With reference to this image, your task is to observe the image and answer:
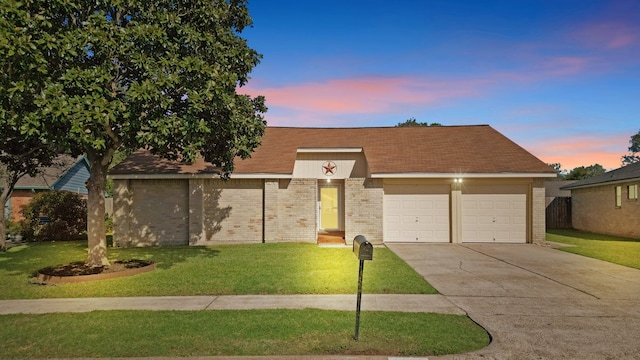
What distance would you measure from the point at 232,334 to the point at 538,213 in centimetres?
1581

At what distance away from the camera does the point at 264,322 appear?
6457mm

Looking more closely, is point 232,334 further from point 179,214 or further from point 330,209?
point 330,209

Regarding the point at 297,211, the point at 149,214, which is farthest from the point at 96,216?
the point at 297,211

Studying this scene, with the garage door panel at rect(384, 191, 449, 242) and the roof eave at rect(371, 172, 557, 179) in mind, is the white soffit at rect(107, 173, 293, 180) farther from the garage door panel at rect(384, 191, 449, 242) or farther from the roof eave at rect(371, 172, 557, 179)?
the garage door panel at rect(384, 191, 449, 242)

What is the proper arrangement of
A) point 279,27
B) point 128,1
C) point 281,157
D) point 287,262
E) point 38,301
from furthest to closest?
point 281,157, point 279,27, point 287,262, point 128,1, point 38,301

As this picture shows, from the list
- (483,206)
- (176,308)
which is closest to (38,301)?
(176,308)

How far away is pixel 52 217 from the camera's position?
21188mm

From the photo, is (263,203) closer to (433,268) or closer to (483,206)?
(433,268)

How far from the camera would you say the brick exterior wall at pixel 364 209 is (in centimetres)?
1736

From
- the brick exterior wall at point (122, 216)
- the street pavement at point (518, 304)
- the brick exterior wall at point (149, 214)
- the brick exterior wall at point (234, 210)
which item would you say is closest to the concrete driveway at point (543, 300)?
the street pavement at point (518, 304)

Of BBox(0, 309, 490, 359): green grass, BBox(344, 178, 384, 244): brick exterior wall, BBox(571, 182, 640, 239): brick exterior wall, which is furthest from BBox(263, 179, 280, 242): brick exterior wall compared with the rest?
BBox(571, 182, 640, 239): brick exterior wall

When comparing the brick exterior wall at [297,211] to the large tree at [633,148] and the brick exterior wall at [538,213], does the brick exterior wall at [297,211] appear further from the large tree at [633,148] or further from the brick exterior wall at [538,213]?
the large tree at [633,148]

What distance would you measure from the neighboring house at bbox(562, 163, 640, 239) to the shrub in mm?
28646

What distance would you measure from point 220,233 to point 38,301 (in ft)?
31.7
